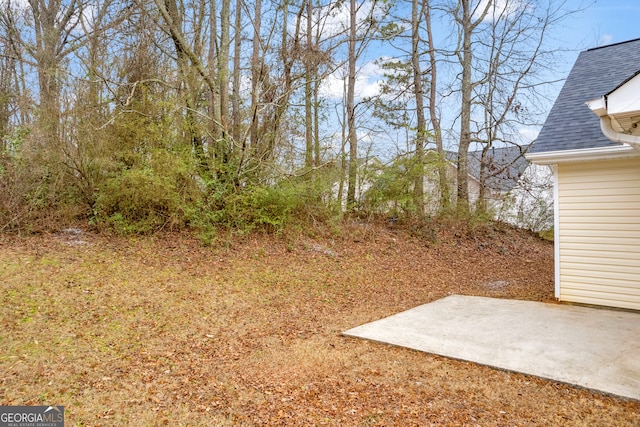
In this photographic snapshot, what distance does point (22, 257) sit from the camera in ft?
18.6

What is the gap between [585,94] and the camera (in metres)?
6.43

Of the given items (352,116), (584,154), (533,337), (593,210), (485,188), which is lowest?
(533,337)

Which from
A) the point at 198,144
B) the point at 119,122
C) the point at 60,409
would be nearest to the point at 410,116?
the point at 198,144

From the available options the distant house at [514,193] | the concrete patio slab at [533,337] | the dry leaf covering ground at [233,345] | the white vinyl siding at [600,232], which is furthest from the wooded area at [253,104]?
the white vinyl siding at [600,232]

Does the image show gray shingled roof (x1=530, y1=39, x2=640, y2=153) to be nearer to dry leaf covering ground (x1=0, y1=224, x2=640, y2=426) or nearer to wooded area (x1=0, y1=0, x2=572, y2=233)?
dry leaf covering ground (x1=0, y1=224, x2=640, y2=426)

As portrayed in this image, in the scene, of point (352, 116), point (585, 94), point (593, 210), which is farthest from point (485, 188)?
point (593, 210)

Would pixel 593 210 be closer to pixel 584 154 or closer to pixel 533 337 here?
pixel 584 154

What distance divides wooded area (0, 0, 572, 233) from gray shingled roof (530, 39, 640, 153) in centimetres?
375

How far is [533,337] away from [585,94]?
4.45 m

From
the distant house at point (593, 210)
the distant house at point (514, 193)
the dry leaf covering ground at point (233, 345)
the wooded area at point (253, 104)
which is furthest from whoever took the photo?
the distant house at point (514, 193)

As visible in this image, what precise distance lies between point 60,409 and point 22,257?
158 inches

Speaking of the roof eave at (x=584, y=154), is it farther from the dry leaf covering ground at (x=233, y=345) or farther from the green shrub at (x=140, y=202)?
the green shrub at (x=140, y=202)

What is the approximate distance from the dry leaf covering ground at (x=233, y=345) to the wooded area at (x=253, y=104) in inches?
41.0

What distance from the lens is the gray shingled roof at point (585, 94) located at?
5.59m
